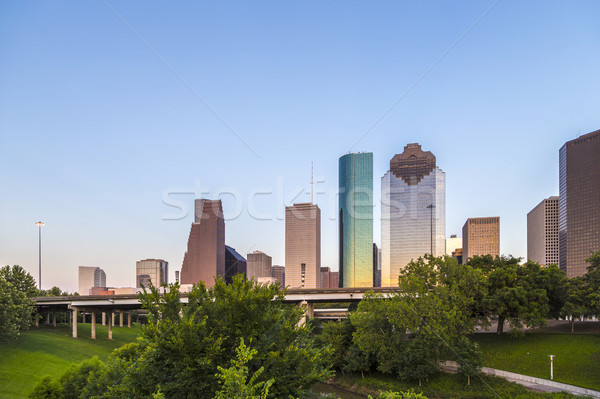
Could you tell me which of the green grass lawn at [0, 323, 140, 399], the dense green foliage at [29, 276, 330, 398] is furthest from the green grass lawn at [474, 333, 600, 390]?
the green grass lawn at [0, 323, 140, 399]

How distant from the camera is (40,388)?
2977 centimetres

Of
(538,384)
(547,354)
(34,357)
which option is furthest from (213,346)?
(547,354)

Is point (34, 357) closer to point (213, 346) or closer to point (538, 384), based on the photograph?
point (213, 346)

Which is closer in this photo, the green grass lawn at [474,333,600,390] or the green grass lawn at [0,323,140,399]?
the green grass lawn at [0,323,140,399]

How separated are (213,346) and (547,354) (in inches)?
1934

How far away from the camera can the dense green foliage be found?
1476cm

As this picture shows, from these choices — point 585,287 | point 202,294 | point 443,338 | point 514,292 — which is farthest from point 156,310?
point 585,287

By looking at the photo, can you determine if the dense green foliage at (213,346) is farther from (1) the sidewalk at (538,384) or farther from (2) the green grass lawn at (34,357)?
(1) the sidewalk at (538,384)

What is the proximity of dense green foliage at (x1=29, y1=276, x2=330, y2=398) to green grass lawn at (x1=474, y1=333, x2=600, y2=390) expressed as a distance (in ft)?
125

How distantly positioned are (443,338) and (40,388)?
40951mm

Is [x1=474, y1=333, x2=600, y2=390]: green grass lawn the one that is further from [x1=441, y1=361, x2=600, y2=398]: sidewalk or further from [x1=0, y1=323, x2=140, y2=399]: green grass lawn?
[x1=0, y1=323, x2=140, y2=399]: green grass lawn

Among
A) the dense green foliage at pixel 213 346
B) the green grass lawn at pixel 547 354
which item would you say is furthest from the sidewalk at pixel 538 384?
the dense green foliage at pixel 213 346

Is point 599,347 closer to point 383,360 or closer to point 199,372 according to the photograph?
point 383,360

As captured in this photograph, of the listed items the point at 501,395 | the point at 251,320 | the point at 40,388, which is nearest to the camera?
the point at 251,320
